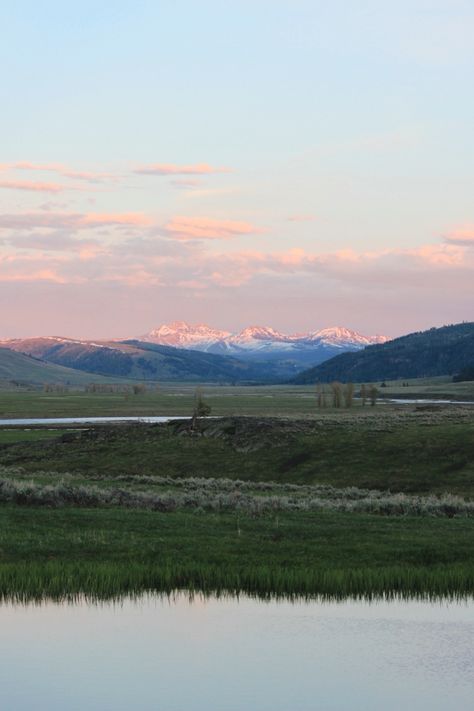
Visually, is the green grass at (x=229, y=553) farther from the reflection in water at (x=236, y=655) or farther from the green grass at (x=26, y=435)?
the green grass at (x=26, y=435)

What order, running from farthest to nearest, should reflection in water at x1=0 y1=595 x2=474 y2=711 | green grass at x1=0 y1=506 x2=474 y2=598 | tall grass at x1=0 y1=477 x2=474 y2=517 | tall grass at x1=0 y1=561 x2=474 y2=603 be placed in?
tall grass at x1=0 y1=477 x2=474 y2=517 → green grass at x1=0 y1=506 x2=474 y2=598 → tall grass at x1=0 y1=561 x2=474 y2=603 → reflection in water at x1=0 y1=595 x2=474 y2=711

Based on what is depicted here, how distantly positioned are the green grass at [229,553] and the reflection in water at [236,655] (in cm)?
129

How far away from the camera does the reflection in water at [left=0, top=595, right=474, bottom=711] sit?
16.2 meters

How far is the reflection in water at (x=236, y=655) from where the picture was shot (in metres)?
16.2

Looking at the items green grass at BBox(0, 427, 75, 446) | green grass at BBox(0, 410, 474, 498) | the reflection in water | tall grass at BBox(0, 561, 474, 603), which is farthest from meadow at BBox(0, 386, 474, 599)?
green grass at BBox(0, 427, 75, 446)

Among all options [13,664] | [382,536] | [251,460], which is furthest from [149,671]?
[251,460]

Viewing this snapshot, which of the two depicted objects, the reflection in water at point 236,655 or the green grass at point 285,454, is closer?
the reflection in water at point 236,655

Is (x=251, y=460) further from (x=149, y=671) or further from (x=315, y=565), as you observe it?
(x=149, y=671)

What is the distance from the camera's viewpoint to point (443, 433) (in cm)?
6731

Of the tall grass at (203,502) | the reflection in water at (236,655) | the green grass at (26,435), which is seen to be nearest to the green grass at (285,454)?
the green grass at (26,435)

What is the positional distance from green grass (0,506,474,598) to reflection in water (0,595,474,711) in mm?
1291

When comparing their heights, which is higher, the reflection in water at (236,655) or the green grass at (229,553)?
the green grass at (229,553)

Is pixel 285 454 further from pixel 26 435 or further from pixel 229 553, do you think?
pixel 229 553

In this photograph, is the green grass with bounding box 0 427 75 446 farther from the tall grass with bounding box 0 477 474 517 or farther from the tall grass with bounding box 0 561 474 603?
the tall grass with bounding box 0 561 474 603
